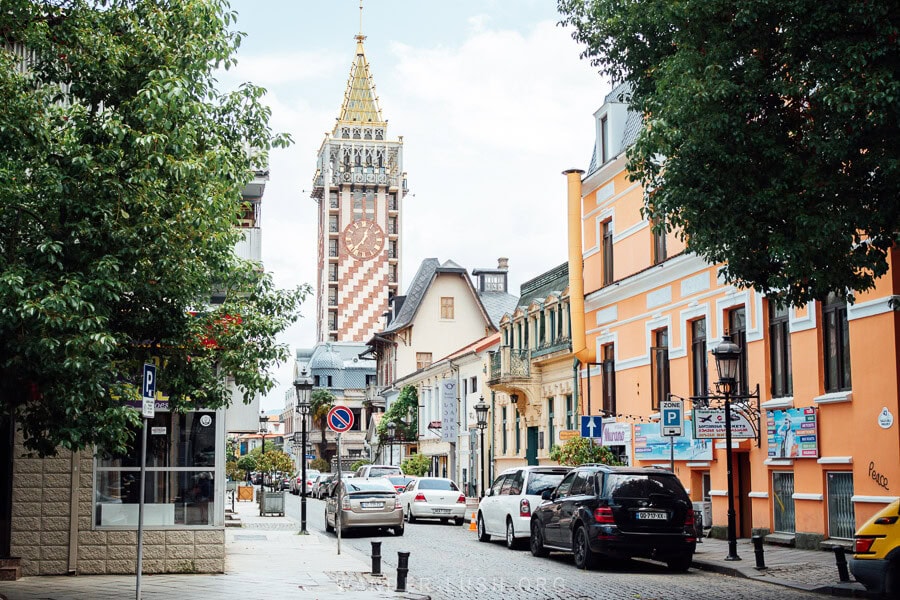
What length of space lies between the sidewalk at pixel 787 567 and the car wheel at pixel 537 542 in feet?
9.57

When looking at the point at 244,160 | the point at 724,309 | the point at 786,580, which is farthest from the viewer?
the point at 724,309

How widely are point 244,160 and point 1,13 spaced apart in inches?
133

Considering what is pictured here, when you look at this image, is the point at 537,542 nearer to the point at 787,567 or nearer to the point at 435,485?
the point at 787,567

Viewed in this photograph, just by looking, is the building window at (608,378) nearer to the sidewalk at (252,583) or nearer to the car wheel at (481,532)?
the car wheel at (481,532)

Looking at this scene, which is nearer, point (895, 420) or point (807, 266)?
point (807, 266)

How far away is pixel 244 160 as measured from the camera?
48.2ft

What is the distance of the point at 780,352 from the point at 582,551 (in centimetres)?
773

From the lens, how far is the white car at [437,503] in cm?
3522

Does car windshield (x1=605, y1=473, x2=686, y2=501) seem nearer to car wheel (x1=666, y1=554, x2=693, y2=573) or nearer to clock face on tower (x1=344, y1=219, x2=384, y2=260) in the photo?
car wheel (x1=666, y1=554, x2=693, y2=573)

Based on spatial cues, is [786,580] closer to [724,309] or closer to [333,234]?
[724,309]

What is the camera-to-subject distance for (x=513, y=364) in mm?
42750

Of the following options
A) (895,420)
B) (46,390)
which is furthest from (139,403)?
(895,420)

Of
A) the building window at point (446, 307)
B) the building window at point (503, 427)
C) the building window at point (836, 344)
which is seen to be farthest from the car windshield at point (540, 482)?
the building window at point (446, 307)

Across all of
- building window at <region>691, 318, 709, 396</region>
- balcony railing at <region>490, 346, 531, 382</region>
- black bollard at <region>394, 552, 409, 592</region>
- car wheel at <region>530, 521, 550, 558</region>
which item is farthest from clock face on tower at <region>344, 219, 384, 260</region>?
black bollard at <region>394, 552, 409, 592</region>
